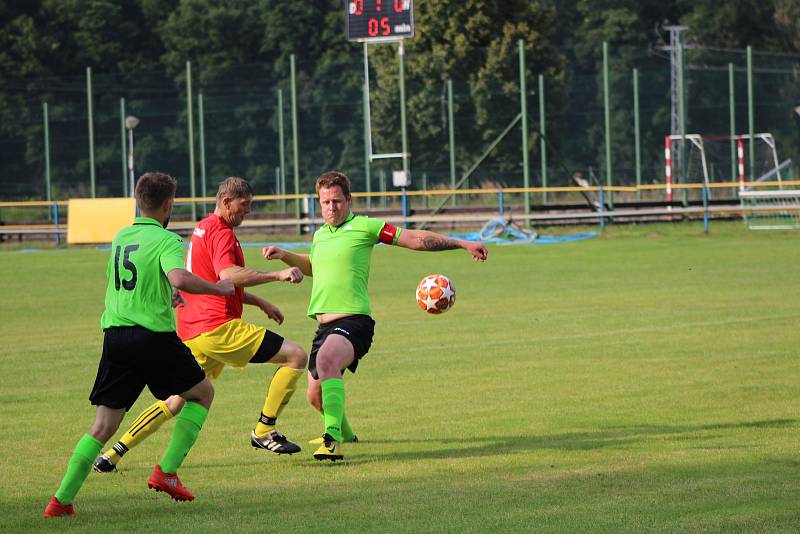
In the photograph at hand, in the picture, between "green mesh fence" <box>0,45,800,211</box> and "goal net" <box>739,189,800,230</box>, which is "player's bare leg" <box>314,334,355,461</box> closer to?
"goal net" <box>739,189,800,230</box>

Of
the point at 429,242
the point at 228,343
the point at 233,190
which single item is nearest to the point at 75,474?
the point at 228,343

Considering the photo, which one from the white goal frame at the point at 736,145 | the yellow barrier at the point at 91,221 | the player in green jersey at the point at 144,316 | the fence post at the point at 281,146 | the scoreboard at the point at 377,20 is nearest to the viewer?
the player in green jersey at the point at 144,316

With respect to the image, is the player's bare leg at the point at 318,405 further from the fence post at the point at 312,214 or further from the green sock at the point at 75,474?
the fence post at the point at 312,214

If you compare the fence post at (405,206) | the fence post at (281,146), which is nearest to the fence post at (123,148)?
the fence post at (281,146)

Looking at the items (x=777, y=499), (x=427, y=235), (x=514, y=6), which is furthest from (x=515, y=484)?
(x=514, y=6)

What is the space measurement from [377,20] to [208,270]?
84.9 ft

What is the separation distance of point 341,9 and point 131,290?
69.1 meters

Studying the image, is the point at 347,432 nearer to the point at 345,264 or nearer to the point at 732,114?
the point at 345,264

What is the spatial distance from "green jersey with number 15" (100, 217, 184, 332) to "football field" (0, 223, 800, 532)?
0.98m

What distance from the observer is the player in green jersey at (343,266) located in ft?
27.6

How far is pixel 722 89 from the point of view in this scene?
1748 inches

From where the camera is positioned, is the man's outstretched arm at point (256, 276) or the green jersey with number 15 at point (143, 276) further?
the man's outstretched arm at point (256, 276)

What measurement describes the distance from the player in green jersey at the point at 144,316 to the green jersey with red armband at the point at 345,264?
1.69 metres

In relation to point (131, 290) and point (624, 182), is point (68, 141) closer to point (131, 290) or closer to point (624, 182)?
point (624, 182)
